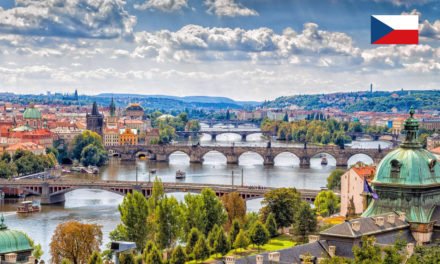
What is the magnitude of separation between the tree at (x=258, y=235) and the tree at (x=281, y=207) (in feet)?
20.3

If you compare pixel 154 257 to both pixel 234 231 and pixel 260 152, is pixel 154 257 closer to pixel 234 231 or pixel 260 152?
pixel 234 231

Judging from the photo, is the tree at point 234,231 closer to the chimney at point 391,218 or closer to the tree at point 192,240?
the tree at point 192,240

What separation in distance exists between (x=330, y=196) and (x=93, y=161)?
5317 cm

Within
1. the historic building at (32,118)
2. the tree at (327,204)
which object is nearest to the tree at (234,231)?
the tree at (327,204)

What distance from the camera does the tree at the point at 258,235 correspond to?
1543 inches

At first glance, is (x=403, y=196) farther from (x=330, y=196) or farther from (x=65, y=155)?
(x=65, y=155)

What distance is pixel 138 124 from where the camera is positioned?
16575 cm

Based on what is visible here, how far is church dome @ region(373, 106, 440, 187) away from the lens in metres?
27.9

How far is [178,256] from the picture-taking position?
34406mm

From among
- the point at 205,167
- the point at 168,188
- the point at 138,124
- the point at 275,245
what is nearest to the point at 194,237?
the point at 275,245

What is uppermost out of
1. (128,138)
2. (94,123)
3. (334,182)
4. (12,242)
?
(94,123)

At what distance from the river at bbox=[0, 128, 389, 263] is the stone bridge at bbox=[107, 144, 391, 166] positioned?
130 cm

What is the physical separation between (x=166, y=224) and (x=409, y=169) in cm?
1665

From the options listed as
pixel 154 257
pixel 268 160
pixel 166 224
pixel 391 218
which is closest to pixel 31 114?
pixel 268 160
